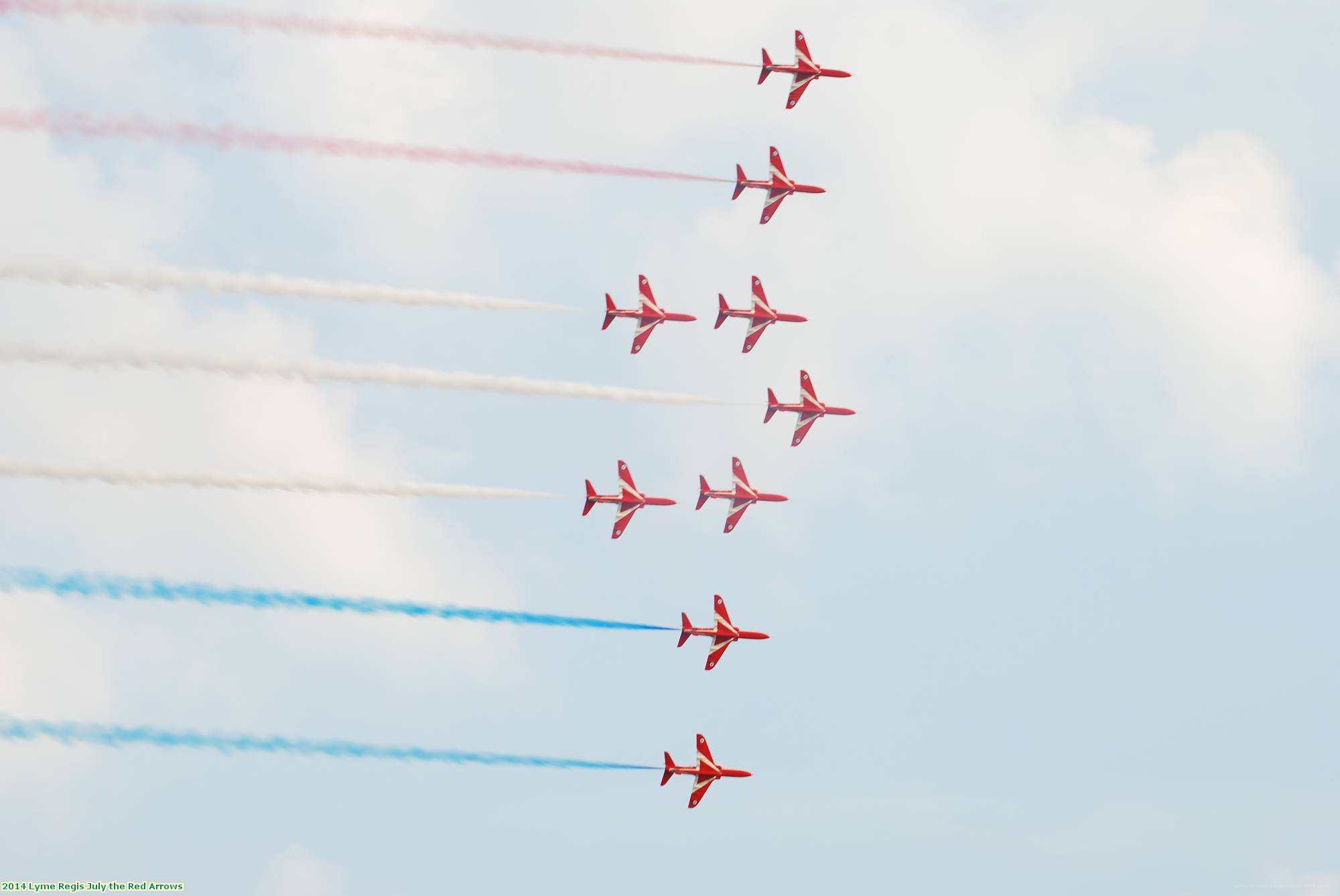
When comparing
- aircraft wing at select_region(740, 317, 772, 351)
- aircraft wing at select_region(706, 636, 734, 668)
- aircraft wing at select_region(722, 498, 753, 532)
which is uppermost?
aircraft wing at select_region(740, 317, 772, 351)

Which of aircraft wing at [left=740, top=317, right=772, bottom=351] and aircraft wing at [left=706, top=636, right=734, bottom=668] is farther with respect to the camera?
aircraft wing at [left=740, top=317, right=772, bottom=351]

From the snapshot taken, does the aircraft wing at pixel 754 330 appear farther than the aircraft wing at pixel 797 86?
Yes

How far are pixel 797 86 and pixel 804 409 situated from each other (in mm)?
15251

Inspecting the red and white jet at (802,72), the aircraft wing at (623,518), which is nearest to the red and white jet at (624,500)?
the aircraft wing at (623,518)

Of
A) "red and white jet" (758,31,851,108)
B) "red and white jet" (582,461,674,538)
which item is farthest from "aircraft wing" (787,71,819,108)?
"red and white jet" (582,461,674,538)

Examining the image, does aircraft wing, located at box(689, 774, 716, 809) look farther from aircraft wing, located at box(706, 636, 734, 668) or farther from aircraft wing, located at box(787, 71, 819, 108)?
aircraft wing, located at box(787, 71, 819, 108)

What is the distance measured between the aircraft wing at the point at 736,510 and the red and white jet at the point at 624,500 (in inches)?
179

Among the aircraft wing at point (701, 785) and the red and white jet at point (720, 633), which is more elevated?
the red and white jet at point (720, 633)

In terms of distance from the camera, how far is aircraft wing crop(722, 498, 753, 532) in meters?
100

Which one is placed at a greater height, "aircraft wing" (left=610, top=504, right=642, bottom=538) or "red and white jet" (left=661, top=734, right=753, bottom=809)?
"aircraft wing" (left=610, top=504, right=642, bottom=538)

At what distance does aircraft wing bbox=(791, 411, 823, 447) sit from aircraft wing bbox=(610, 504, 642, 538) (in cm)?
1057

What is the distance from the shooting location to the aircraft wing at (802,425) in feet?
337

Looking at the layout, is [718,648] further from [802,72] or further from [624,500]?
[802,72]

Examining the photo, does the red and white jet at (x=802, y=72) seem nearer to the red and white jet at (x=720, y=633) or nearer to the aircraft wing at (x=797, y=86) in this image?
the aircraft wing at (x=797, y=86)
